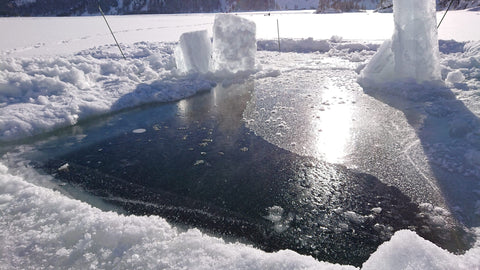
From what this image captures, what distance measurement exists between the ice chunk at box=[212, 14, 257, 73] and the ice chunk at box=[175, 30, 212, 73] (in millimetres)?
315

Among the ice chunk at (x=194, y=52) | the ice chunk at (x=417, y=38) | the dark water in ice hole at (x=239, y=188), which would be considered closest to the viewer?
the dark water in ice hole at (x=239, y=188)

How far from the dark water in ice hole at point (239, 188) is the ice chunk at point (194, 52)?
413 centimetres

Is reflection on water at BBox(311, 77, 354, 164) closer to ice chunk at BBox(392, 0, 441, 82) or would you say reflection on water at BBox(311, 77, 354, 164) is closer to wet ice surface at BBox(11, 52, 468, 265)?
wet ice surface at BBox(11, 52, 468, 265)

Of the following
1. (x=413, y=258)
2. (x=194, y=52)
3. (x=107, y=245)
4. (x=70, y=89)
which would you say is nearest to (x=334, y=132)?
(x=413, y=258)

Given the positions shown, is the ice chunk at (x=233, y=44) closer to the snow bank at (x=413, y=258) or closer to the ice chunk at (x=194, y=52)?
the ice chunk at (x=194, y=52)

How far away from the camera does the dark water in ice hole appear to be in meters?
2.76

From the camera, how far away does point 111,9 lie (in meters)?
96.5

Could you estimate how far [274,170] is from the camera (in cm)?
388

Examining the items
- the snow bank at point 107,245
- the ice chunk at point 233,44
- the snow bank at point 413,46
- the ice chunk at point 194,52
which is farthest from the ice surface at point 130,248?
the ice chunk at point 233,44

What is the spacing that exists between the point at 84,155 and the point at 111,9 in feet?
353

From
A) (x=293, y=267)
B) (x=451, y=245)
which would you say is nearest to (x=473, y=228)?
(x=451, y=245)

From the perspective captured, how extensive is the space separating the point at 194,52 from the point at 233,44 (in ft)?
4.05

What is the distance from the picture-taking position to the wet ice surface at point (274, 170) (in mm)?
2840

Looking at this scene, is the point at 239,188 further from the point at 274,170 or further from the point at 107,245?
the point at 107,245
